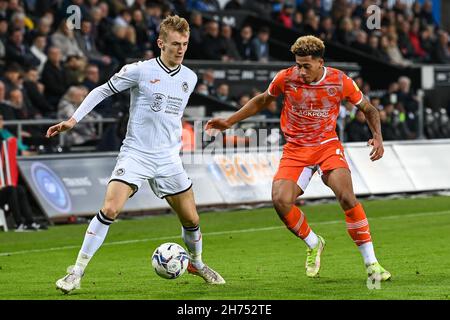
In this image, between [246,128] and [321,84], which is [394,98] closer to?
[246,128]

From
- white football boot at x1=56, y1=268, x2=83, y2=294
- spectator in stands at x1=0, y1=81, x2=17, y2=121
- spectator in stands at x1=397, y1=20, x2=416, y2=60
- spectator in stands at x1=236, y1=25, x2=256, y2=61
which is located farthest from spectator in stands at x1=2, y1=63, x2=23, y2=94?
spectator in stands at x1=397, y1=20, x2=416, y2=60

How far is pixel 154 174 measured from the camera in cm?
1099

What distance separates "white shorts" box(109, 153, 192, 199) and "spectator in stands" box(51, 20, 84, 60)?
1314cm

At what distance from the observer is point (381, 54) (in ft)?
107

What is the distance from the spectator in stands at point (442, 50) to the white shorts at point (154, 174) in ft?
81.2

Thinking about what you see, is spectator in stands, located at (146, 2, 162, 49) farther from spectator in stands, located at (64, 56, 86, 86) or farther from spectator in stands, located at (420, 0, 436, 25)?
spectator in stands, located at (420, 0, 436, 25)

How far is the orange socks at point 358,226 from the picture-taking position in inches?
448

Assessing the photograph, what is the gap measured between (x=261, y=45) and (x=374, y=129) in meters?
17.7

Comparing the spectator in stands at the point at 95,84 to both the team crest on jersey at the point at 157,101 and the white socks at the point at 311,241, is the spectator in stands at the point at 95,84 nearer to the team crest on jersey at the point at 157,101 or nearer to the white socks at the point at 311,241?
the white socks at the point at 311,241

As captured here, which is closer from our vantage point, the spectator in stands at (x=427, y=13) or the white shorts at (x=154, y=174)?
the white shorts at (x=154, y=174)

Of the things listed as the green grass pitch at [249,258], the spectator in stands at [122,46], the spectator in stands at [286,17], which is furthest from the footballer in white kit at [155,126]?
the spectator in stands at [286,17]

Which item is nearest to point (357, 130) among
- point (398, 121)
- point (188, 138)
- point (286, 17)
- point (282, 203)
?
point (398, 121)

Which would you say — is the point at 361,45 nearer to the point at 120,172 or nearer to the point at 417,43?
the point at 417,43

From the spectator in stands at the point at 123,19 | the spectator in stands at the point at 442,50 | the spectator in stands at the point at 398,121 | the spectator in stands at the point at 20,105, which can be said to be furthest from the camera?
the spectator in stands at the point at 442,50
